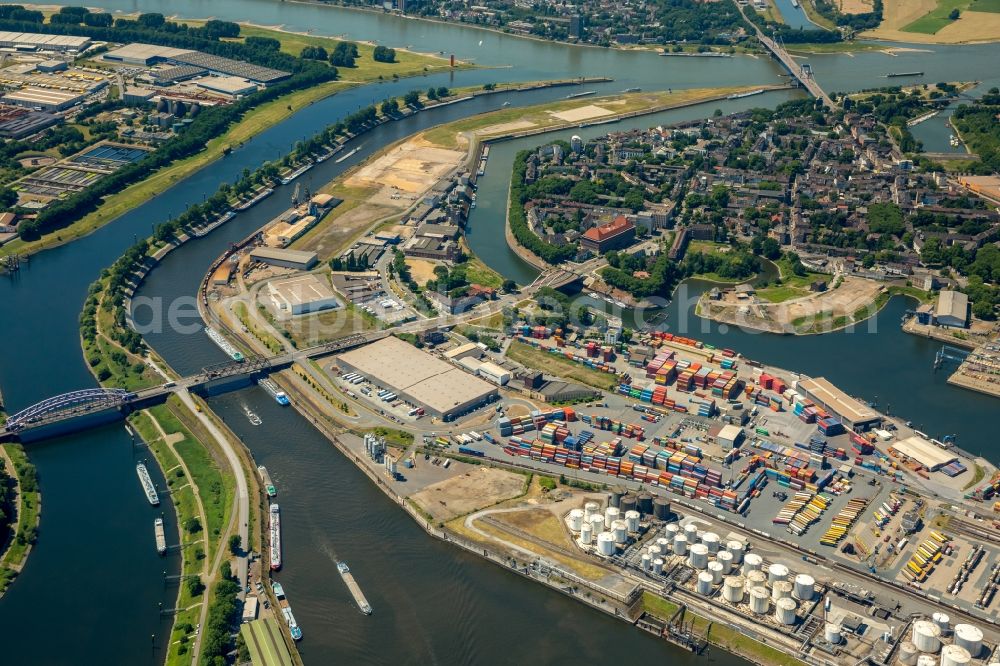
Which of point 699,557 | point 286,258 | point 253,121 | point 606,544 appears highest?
point 253,121

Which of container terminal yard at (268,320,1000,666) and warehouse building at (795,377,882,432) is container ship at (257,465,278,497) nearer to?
container terminal yard at (268,320,1000,666)

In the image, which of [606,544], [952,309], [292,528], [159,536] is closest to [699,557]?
[606,544]

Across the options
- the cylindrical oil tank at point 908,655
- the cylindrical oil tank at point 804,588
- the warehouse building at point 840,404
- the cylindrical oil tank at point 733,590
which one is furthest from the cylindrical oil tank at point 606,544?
the warehouse building at point 840,404

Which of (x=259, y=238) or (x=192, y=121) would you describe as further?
(x=192, y=121)

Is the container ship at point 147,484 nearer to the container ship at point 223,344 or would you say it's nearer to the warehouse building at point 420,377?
the container ship at point 223,344

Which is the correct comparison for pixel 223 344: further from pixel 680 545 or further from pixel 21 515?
pixel 680 545

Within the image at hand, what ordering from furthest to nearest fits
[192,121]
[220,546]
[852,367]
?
[192,121]
[852,367]
[220,546]

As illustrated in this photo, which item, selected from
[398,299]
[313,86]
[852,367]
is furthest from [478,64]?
[852,367]

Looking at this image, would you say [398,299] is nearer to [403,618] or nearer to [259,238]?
[259,238]
